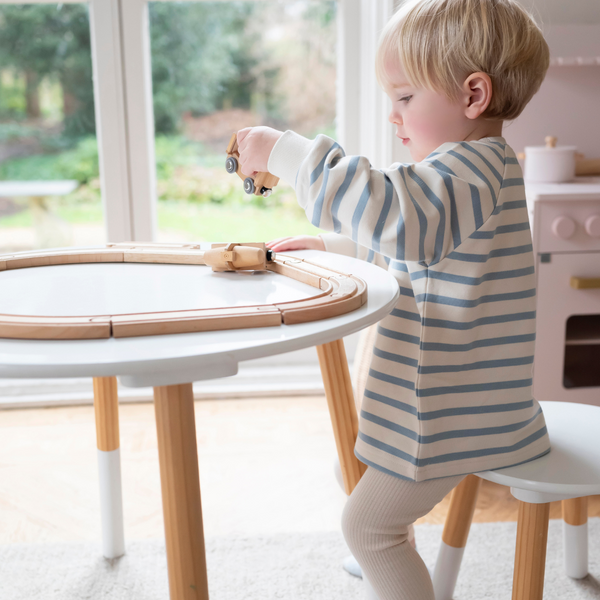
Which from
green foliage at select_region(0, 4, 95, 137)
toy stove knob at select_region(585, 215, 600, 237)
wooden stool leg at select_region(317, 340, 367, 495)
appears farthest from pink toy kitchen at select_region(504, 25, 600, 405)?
green foliage at select_region(0, 4, 95, 137)

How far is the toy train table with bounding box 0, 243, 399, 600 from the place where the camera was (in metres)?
0.57

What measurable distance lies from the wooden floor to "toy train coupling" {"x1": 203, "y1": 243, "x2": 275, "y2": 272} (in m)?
0.73

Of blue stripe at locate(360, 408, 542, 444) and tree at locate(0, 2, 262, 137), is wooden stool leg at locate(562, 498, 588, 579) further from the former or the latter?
tree at locate(0, 2, 262, 137)

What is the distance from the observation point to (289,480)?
5.37ft

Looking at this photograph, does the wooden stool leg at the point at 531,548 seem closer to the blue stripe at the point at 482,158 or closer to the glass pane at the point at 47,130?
the blue stripe at the point at 482,158

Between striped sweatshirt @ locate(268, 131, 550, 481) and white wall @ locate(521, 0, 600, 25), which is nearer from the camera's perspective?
striped sweatshirt @ locate(268, 131, 550, 481)

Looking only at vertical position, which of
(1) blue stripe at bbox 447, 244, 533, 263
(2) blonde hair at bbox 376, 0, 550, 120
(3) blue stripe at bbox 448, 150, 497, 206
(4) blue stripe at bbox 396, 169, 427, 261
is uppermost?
(2) blonde hair at bbox 376, 0, 550, 120

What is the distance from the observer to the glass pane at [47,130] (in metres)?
2.07

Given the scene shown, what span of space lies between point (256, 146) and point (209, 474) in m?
1.08

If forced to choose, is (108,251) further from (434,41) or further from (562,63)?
(562,63)

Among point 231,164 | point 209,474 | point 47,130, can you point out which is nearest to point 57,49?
point 47,130

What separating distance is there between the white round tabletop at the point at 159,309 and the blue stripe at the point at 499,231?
117 millimetres

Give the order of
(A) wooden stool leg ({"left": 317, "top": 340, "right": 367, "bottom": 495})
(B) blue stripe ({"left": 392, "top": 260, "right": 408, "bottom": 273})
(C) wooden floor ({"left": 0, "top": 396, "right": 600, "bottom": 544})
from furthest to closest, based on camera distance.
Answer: (C) wooden floor ({"left": 0, "top": 396, "right": 600, "bottom": 544}), (A) wooden stool leg ({"left": 317, "top": 340, "right": 367, "bottom": 495}), (B) blue stripe ({"left": 392, "top": 260, "right": 408, "bottom": 273})

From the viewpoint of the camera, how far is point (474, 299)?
0.80 m
